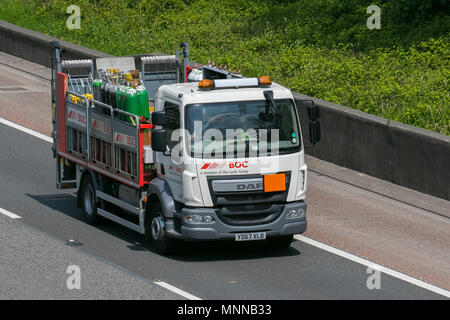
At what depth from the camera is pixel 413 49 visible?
2542 centimetres

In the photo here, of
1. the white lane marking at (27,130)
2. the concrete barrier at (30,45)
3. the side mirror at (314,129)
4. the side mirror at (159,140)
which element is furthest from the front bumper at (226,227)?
the concrete barrier at (30,45)

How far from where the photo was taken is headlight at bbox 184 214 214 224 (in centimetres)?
1520

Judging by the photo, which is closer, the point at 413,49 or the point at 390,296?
the point at 390,296

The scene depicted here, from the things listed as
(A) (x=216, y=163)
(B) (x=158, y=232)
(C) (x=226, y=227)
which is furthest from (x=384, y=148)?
(B) (x=158, y=232)

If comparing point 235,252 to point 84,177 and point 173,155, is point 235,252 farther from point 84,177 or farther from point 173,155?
point 84,177

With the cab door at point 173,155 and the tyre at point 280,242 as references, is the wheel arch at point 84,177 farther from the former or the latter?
the tyre at point 280,242

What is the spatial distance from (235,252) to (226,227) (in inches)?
37.8

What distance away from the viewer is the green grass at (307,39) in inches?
893

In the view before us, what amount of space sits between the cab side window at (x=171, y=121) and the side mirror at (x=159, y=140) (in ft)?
0.57

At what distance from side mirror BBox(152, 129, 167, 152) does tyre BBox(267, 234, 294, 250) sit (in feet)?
7.83
